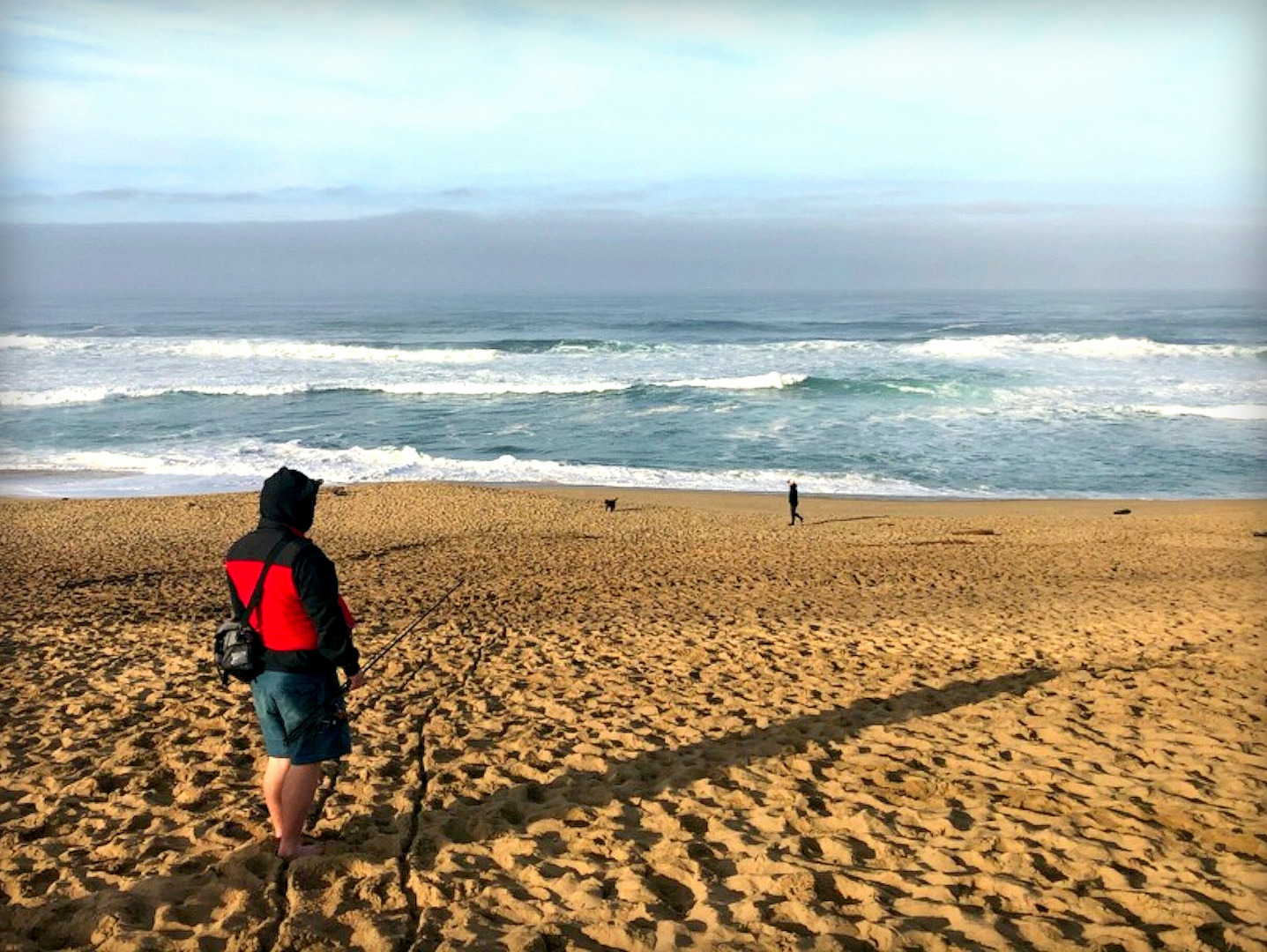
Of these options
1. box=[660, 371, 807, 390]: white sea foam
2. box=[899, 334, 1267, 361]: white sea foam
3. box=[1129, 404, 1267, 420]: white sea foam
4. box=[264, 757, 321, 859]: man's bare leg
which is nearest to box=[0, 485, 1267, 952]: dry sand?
box=[264, 757, 321, 859]: man's bare leg

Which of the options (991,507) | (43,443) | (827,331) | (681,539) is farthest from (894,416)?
(827,331)

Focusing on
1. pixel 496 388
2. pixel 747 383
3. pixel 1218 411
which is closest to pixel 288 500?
pixel 1218 411

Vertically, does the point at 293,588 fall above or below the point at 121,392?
below

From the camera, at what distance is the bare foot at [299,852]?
4.10 meters

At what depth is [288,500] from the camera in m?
3.68

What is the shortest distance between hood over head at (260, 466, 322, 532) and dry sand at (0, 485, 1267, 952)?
1.55 meters

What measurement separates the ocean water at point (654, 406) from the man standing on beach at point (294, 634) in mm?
19010

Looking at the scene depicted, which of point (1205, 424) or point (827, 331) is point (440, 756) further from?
point (827, 331)

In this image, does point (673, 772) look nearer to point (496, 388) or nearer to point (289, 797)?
point (289, 797)

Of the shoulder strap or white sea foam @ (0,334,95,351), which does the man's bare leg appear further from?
white sea foam @ (0,334,95,351)

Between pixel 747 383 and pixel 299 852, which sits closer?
pixel 299 852

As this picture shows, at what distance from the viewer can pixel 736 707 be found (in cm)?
666

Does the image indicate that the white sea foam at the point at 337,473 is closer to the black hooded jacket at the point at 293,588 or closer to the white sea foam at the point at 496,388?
the white sea foam at the point at 496,388

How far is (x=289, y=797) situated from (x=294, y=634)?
788 mm
